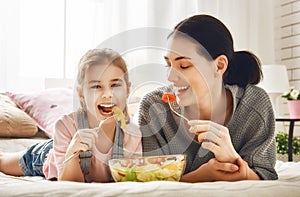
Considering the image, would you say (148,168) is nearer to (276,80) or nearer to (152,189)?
(152,189)

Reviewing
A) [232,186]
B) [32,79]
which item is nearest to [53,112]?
[32,79]

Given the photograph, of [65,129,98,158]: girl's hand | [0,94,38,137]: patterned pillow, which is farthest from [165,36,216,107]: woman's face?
[0,94,38,137]: patterned pillow

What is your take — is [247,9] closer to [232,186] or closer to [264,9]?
[264,9]

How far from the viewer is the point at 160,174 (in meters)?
1.27

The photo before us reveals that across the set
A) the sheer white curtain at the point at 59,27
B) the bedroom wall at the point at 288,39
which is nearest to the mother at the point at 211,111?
the sheer white curtain at the point at 59,27

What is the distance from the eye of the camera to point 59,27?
368cm

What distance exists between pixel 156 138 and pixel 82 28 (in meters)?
2.43

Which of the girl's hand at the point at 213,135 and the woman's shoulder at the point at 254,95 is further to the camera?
the woman's shoulder at the point at 254,95

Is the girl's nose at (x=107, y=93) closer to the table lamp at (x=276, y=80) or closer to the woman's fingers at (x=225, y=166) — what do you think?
the woman's fingers at (x=225, y=166)

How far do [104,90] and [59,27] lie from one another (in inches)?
98.8

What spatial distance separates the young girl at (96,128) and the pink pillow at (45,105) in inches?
49.0

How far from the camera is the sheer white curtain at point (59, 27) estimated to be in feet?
11.6

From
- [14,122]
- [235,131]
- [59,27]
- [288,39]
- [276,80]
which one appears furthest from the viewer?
[288,39]

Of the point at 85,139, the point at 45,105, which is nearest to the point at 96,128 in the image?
the point at 85,139
